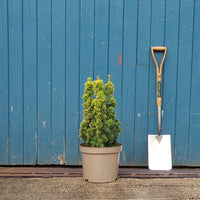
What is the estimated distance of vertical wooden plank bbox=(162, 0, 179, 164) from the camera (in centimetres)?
245

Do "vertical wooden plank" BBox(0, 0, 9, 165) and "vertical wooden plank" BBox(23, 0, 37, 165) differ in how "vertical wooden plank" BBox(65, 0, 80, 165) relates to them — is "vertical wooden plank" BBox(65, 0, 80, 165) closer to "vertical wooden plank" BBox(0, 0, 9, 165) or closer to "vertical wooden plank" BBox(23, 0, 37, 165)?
"vertical wooden plank" BBox(23, 0, 37, 165)

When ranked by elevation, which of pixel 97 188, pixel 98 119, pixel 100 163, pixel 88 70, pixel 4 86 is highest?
pixel 88 70

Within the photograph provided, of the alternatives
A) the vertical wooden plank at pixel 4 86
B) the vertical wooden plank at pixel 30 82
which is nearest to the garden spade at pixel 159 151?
the vertical wooden plank at pixel 30 82

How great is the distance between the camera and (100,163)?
2.08m

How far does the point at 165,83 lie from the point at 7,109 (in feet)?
4.52

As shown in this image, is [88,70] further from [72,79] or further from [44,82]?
[44,82]

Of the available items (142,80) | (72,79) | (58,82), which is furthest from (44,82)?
(142,80)

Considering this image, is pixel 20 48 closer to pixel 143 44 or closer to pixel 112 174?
pixel 143 44

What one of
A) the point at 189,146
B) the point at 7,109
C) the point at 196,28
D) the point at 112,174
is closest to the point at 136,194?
the point at 112,174

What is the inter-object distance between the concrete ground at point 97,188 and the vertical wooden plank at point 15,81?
387mm

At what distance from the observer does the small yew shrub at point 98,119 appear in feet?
6.78

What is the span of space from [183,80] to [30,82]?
4.31 feet

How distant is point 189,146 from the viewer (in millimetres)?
2512

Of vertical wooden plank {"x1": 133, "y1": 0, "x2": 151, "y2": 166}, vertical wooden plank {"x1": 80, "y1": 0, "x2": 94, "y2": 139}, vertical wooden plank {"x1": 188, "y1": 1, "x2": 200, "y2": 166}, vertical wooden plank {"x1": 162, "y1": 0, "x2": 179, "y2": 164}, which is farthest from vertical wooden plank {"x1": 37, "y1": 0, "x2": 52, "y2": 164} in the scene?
vertical wooden plank {"x1": 188, "y1": 1, "x2": 200, "y2": 166}
